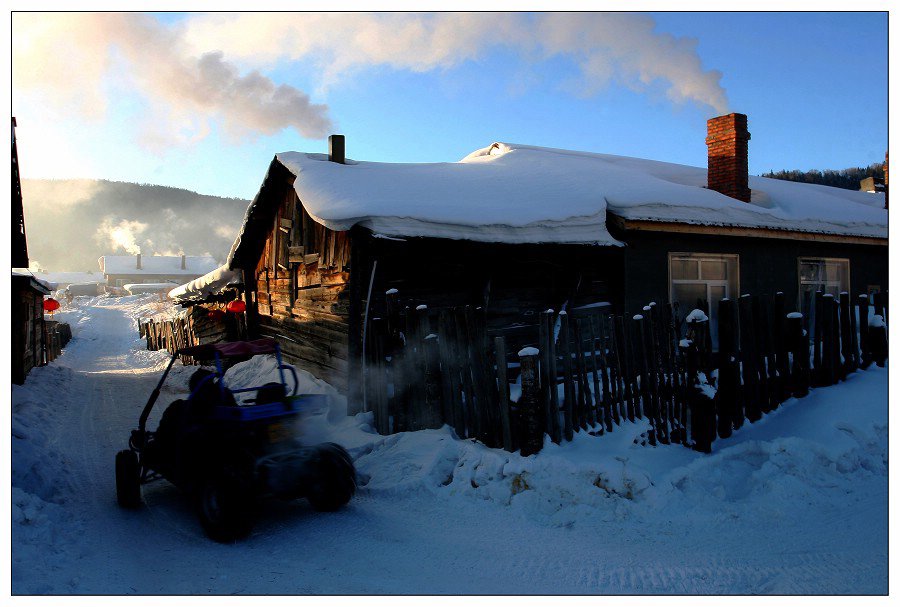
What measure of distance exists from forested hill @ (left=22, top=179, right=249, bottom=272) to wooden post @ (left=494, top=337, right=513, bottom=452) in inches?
4892

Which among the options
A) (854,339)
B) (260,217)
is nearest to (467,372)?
(854,339)

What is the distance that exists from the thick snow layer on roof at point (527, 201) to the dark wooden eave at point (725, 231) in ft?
0.38

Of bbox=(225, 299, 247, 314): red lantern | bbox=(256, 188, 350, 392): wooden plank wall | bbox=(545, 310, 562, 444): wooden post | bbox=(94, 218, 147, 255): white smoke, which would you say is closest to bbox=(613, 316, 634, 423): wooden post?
bbox=(545, 310, 562, 444): wooden post

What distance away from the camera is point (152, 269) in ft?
274

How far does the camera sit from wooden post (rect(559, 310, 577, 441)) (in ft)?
21.5

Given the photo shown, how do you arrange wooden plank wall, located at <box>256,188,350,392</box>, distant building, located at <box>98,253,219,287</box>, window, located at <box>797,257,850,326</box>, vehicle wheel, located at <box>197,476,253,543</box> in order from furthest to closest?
distant building, located at <box>98,253,219,287</box> < window, located at <box>797,257,850,326</box> < wooden plank wall, located at <box>256,188,350,392</box> < vehicle wheel, located at <box>197,476,253,543</box>

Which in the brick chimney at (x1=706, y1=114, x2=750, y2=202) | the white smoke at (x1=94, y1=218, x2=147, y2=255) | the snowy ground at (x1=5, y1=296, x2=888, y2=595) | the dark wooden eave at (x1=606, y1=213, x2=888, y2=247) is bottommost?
the snowy ground at (x1=5, y1=296, x2=888, y2=595)

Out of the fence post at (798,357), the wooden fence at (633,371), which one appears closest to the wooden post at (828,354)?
the wooden fence at (633,371)

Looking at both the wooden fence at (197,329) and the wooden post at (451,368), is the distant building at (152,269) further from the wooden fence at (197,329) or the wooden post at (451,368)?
the wooden post at (451,368)

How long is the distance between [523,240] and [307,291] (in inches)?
189

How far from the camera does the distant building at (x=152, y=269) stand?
3199 inches

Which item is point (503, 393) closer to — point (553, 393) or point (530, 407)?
point (530, 407)

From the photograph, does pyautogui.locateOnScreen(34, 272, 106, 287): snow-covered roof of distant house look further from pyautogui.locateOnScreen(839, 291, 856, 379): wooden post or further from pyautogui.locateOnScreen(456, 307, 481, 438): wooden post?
pyautogui.locateOnScreen(839, 291, 856, 379): wooden post

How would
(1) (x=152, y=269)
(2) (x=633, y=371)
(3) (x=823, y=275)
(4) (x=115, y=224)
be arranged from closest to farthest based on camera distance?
1. (2) (x=633, y=371)
2. (3) (x=823, y=275)
3. (1) (x=152, y=269)
4. (4) (x=115, y=224)
